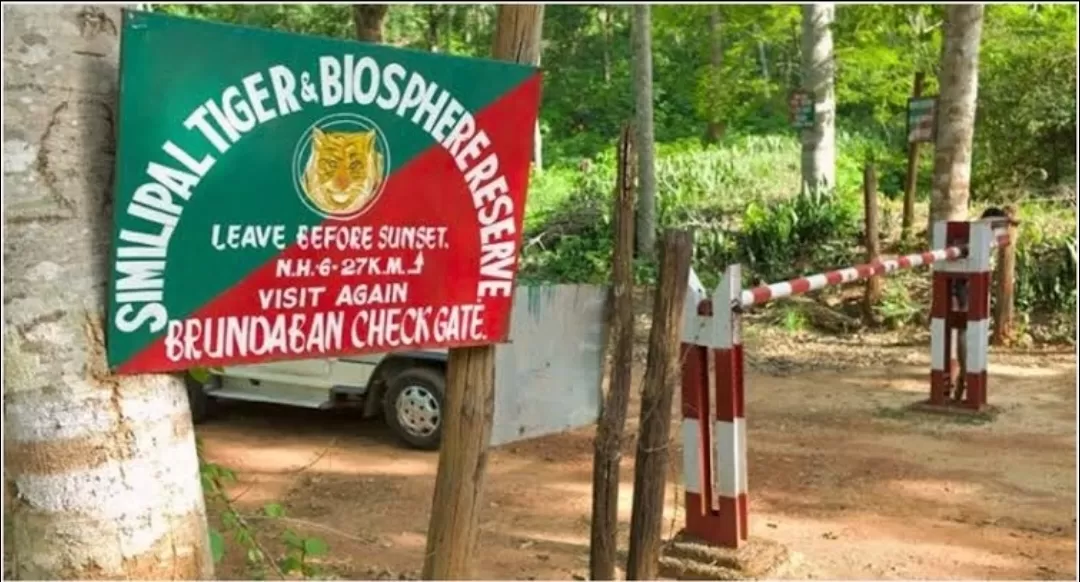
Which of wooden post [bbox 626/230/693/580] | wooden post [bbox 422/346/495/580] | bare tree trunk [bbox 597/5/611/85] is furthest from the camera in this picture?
bare tree trunk [bbox 597/5/611/85]

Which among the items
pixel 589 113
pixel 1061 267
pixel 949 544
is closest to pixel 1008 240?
pixel 1061 267

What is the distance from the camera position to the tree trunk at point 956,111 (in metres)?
10.4

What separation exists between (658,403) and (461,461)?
0.84 m

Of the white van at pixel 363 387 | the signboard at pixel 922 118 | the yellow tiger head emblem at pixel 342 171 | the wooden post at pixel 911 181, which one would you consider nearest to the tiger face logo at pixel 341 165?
the yellow tiger head emblem at pixel 342 171

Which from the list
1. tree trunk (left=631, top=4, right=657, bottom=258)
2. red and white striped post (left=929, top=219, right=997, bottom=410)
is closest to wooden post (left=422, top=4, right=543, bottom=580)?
red and white striped post (left=929, top=219, right=997, bottom=410)

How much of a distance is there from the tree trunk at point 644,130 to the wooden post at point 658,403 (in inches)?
399

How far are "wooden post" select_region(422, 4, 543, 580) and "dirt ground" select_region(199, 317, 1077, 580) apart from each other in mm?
826

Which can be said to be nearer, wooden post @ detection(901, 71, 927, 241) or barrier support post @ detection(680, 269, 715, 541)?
barrier support post @ detection(680, 269, 715, 541)

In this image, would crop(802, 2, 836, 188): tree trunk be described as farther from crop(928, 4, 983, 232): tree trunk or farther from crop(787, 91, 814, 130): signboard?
crop(928, 4, 983, 232): tree trunk

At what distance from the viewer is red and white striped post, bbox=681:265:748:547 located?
4.35 meters

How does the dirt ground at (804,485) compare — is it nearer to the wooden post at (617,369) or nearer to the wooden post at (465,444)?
the wooden post at (465,444)

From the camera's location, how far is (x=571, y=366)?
3217 mm

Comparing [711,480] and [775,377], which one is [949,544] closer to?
[711,480]

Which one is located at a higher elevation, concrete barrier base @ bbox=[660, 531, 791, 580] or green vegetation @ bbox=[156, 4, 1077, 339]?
green vegetation @ bbox=[156, 4, 1077, 339]
